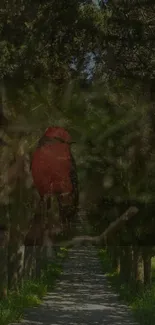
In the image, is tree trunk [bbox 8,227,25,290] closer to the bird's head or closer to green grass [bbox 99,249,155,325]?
the bird's head

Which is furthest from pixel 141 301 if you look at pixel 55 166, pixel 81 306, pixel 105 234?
pixel 55 166

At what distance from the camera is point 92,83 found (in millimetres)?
3686

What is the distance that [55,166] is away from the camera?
2.98 m

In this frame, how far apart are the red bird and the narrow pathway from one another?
20.6 meters

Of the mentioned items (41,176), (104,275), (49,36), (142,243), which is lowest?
(104,275)

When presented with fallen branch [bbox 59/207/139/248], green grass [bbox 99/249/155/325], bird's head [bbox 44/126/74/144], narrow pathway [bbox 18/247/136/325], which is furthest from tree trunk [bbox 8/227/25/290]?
green grass [bbox 99/249/155/325]

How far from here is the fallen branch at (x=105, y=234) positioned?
10.8 feet

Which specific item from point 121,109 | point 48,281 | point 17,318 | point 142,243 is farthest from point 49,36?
→ point 48,281

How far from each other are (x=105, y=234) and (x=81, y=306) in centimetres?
3028

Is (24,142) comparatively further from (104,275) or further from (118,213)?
(104,275)

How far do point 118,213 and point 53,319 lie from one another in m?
23.5

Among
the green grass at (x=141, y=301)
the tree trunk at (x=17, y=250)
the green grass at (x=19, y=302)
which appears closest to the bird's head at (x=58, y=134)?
the tree trunk at (x=17, y=250)

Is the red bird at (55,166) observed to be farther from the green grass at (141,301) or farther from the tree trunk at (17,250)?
the green grass at (141,301)

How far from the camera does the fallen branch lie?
129 inches
